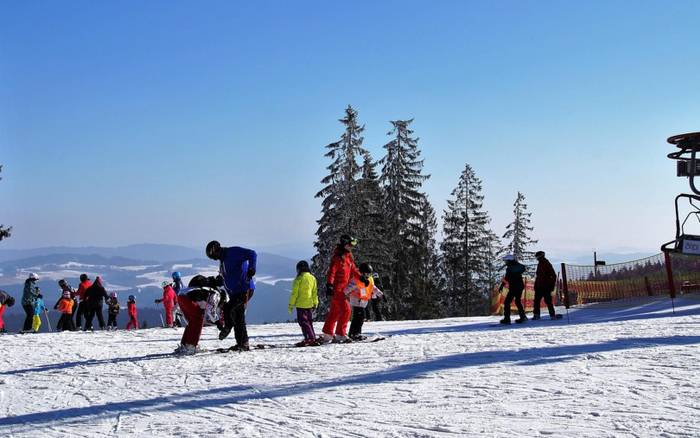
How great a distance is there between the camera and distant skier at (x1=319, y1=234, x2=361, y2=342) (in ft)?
41.4

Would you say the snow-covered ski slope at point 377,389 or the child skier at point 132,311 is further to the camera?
the child skier at point 132,311

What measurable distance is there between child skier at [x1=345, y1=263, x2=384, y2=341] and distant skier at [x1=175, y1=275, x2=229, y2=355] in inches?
96.1

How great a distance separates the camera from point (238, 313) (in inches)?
463

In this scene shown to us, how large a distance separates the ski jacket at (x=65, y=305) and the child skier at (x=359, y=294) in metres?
11.4

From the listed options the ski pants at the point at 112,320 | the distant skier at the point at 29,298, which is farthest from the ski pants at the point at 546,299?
the distant skier at the point at 29,298

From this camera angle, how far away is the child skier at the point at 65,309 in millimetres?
21344

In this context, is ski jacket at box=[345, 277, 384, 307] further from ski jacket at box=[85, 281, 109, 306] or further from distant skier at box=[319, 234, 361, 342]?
ski jacket at box=[85, 281, 109, 306]

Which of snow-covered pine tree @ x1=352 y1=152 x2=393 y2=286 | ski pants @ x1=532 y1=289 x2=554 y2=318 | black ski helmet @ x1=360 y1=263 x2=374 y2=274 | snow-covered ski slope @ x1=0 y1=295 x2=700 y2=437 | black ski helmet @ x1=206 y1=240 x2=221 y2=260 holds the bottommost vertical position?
snow-covered ski slope @ x1=0 y1=295 x2=700 y2=437

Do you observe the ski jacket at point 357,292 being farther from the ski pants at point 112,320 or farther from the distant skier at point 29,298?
the ski pants at point 112,320

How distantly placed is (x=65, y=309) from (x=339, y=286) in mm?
11905

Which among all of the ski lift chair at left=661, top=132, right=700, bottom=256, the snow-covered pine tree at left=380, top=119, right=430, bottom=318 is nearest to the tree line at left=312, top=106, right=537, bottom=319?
the snow-covered pine tree at left=380, top=119, right=430, bottom=318

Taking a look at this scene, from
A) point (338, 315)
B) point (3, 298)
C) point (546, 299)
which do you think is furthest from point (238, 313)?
point (3, 298)

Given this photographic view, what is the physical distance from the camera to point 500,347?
37.4 feet

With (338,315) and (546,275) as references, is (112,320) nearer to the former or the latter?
(338,315)
